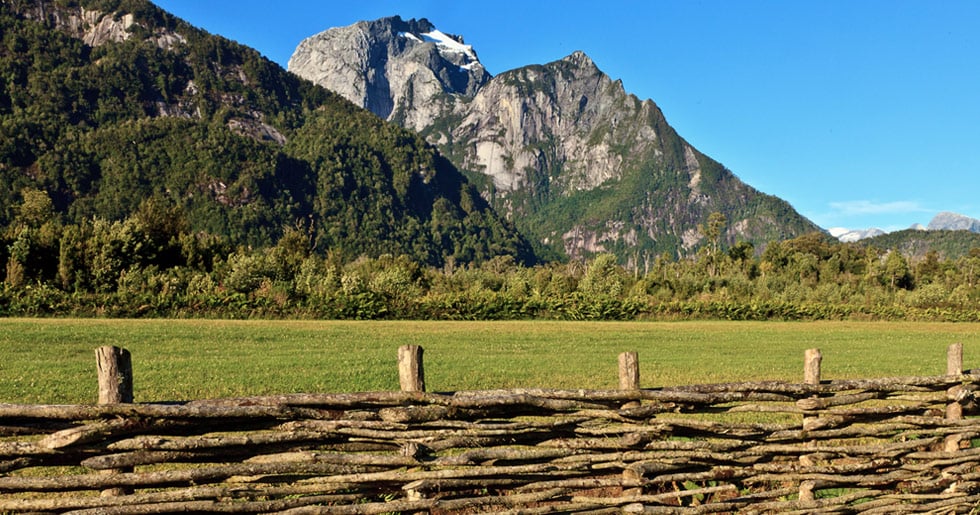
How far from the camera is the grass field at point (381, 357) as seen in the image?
11273 mm

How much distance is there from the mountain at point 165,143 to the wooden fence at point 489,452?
80.4 m

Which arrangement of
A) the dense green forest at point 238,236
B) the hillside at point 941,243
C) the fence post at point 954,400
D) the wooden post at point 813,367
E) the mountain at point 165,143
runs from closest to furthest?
the wooden post at point 813,367 → the fence post at point 954,400 → the dense green forest at point 238,236 → the mountain at point 165,143 → the hillside at point 941,243

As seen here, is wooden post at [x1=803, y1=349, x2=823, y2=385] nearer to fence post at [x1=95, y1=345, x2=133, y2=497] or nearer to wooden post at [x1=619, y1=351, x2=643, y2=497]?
wooden post at [x1=619, y1=351, x2=643, y2=497]

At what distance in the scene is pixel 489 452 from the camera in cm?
443

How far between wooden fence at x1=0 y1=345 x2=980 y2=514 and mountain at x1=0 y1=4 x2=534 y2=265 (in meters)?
80.4

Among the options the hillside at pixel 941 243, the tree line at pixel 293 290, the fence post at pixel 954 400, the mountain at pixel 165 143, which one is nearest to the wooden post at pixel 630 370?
the fence post at pixel 954 400

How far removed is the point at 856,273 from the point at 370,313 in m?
75.1

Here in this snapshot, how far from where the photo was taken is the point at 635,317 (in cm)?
4128

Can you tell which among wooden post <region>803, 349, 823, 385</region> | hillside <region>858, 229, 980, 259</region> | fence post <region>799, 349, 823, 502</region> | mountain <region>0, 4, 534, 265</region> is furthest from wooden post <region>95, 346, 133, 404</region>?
hillside <region>858, 229, 980, 259</region>

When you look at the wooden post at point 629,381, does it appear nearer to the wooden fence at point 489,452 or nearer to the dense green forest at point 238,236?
the wooden fence at point 489,452

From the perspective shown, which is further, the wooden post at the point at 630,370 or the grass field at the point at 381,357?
the grass field at the point at 381,357

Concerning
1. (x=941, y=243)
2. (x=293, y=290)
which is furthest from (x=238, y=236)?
(x=941, y=243)

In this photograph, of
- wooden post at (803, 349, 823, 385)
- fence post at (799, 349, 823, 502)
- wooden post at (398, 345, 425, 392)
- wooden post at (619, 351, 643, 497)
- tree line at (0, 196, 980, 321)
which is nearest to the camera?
wooden post at (398, 345, 425, 392)

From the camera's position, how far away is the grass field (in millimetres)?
11273
